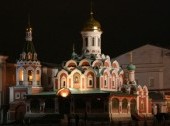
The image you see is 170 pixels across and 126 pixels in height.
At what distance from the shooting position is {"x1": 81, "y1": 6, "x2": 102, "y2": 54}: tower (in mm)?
59781

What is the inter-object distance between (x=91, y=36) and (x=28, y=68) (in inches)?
322

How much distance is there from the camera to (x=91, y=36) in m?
60.0

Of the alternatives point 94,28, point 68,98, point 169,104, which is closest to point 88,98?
point 68,98

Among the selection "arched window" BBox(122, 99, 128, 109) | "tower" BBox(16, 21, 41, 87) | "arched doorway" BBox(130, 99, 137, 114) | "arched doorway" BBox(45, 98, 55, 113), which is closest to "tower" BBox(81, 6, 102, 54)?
"tower" BBox(16, 21, 41, 87)

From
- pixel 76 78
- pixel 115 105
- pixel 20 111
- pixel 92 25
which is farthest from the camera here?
pixel 20 111

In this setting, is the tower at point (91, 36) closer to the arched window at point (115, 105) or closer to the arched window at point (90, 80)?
the arched window at point (90, 80)

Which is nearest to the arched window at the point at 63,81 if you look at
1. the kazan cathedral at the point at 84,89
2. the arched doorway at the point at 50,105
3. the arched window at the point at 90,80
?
the kazan cathedral at the point at 84,89

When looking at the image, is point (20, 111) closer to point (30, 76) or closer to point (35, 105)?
point (30, 76)

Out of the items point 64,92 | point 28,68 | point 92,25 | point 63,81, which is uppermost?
point 92,25

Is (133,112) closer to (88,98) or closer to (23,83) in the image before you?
(88,98)

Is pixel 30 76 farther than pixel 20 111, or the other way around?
pixel 30 76

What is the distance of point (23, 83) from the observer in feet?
201

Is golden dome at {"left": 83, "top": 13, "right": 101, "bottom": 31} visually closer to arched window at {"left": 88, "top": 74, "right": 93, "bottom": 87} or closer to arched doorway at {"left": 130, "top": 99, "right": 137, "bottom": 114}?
arched window at {"left": 88, "top": 74, "right": 93, "bottom": 87}

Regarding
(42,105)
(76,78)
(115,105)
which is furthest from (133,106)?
(42,105)
